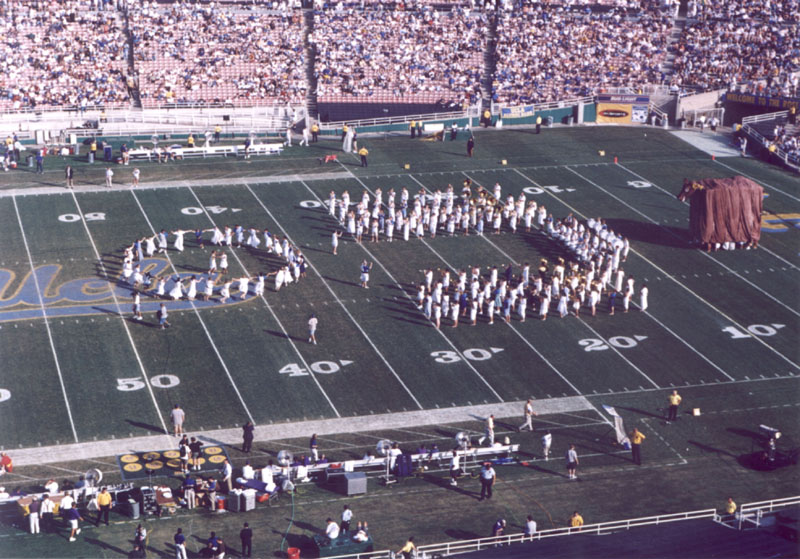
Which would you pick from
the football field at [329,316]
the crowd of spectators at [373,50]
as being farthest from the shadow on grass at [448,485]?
the crowd of spectators at [373,50]

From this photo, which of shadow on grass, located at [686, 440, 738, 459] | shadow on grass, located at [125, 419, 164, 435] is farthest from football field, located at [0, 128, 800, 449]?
shadow on grass, located at [686, 440, 738, 459]

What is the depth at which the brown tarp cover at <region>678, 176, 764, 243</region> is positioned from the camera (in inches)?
1973

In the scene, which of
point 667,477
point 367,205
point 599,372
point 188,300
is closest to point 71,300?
point 188,300

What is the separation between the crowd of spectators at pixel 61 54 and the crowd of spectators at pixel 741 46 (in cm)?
3334

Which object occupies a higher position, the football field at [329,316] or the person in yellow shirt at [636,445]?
the football field at [329,316]

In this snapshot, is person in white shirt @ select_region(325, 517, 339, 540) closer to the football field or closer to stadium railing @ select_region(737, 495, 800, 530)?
the football field

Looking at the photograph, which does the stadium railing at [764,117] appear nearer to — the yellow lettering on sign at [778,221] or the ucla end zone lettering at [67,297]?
the yellow lettering on sign at [778,221]

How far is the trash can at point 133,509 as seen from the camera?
101ft

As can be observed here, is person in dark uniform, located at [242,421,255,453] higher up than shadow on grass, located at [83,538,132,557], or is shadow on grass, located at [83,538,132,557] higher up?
person in dark uniform, located at [242,421,255,453]

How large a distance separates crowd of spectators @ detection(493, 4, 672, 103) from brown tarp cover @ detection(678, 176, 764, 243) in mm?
22570

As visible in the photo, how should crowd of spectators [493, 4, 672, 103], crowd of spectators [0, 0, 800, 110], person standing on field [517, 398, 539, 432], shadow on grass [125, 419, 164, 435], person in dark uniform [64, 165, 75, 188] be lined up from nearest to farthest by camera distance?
shadow on grass [125, 419, 164, 435] → person standing on field [517, 398, 539, 432] → person in dark uniform [64, 165, 75, 188] → crowd of spectators [0, 0, 800, 110] → crowd of spectators [493, 4, 672, 103]

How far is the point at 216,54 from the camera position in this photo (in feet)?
238

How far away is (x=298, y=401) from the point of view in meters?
37.4

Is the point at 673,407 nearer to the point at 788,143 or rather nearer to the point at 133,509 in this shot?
the point at 133,509
